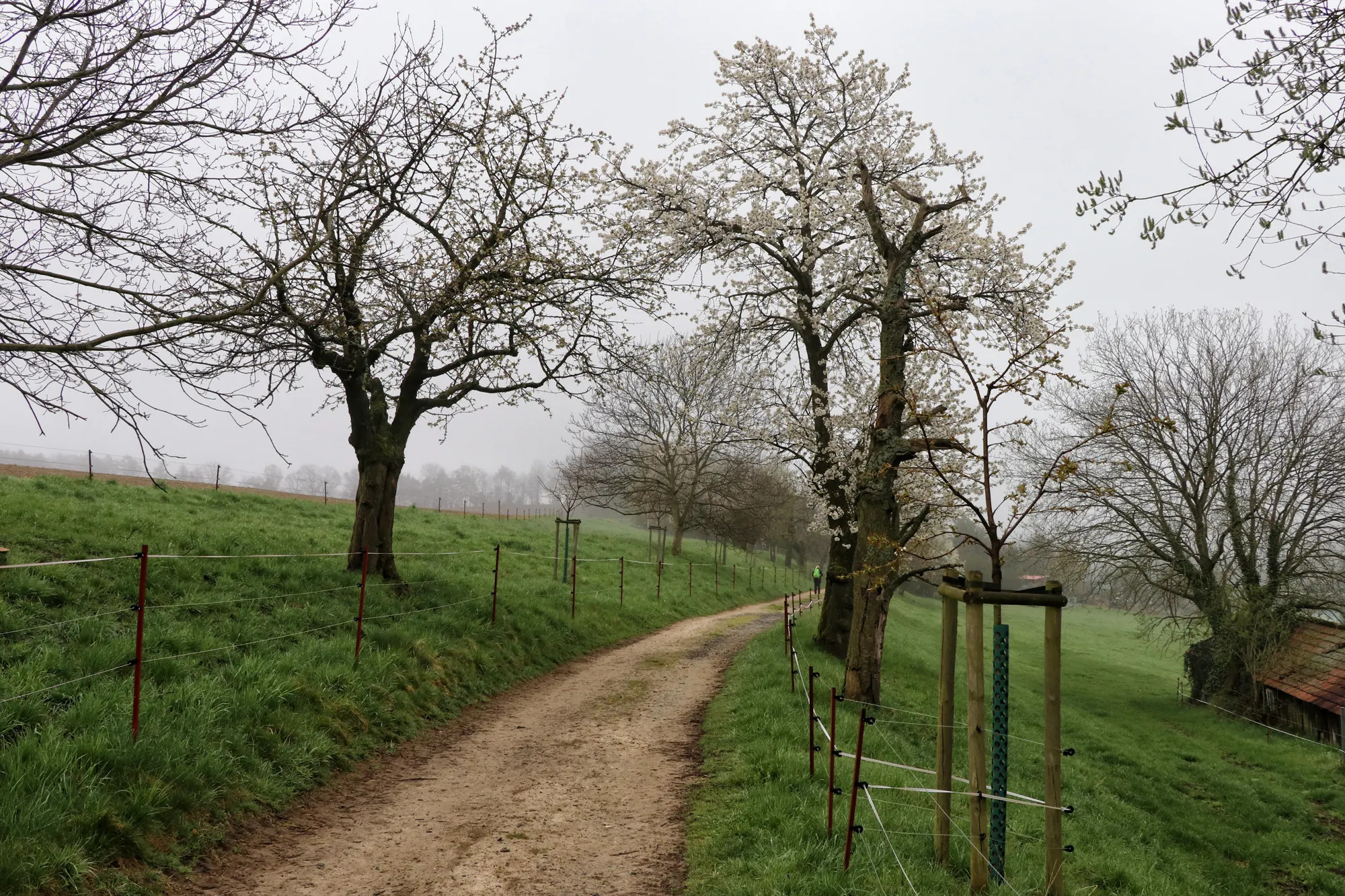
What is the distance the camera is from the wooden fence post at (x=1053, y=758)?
5199mm

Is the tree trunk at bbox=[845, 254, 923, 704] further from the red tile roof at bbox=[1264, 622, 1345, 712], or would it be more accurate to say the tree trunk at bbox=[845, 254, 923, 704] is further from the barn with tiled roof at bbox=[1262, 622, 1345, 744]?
the red tile roof at bbox=[1264, 622, 1345, 712]

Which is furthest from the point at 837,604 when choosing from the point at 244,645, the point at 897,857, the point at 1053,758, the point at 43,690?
the point at 43,690

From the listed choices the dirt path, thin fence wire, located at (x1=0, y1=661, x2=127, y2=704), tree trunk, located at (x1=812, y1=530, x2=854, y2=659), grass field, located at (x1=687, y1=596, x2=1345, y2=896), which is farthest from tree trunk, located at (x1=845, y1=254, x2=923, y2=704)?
thin fence wire, located at (x1=0, y1=661, x2=127, y2=704)

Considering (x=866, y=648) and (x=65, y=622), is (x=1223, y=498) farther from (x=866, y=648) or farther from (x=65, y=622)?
(x=65, y=622)

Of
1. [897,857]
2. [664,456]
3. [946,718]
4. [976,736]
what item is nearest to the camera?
[976,736]

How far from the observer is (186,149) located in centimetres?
702

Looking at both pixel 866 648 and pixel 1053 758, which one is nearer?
pixel 1053 758

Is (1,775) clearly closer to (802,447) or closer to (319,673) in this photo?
(319,673)

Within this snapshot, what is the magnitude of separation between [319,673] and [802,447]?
1152cm

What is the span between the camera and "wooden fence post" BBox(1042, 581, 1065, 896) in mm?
5199

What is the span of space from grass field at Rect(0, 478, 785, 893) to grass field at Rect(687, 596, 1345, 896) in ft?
11.9

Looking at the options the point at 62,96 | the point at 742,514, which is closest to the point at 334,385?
the point at 62,96

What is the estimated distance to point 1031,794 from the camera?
11.0 meters

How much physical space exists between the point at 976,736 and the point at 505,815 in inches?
162
